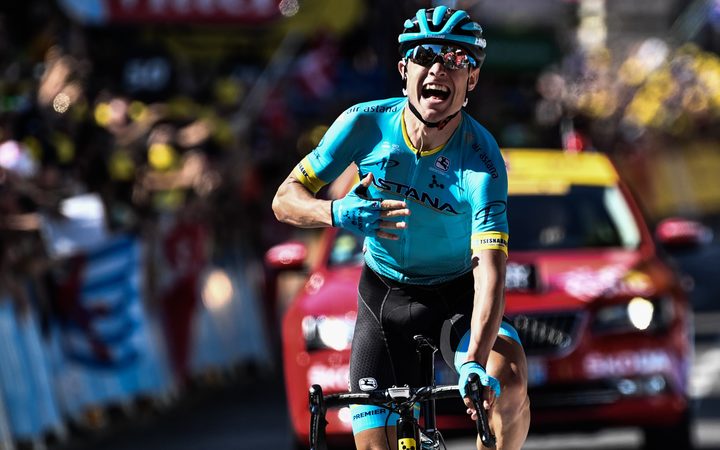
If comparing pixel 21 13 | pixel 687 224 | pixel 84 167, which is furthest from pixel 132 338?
pixel 21 13

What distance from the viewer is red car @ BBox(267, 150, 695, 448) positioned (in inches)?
388

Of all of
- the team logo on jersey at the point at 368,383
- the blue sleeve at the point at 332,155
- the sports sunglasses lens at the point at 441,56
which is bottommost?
the team logo on jersey at the point at 368,383

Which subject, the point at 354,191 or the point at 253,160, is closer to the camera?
the point at 354,191

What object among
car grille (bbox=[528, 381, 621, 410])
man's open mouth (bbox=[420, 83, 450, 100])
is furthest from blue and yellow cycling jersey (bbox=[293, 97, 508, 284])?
car grille (bbox=[528, 381, 621, 410])

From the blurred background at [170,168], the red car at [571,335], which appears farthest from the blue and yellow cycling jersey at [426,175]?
the blurred background at [170,168]

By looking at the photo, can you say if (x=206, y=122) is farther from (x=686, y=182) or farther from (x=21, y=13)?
(x=686, y=182)

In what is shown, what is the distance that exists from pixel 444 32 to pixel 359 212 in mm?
763

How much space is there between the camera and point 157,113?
1546 cm

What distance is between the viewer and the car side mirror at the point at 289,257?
10.5 m

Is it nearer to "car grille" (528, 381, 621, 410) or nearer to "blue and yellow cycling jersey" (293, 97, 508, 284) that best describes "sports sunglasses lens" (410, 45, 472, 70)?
"blue and yellow cycling jersey" (293, 97, 508, 284)

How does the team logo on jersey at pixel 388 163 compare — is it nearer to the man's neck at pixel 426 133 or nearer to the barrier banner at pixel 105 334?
the man's neck at pixel 426 133

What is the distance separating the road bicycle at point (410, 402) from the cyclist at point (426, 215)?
131mm

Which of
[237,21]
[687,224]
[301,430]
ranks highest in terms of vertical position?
[237,21]

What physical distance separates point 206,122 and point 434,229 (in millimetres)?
10684
